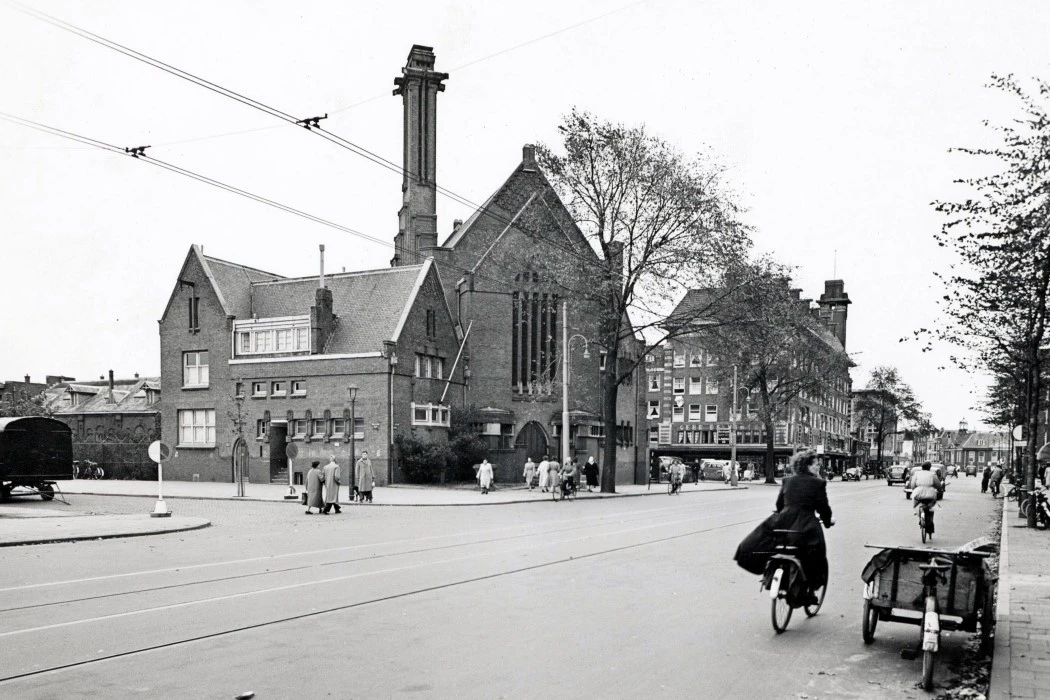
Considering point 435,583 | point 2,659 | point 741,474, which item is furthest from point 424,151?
point 2,659

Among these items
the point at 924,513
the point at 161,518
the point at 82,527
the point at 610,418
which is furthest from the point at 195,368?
the point at 924,513

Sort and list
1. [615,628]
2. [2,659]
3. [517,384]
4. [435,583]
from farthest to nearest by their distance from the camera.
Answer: [517,384] → [435,583] → [615,628] → [2,659]

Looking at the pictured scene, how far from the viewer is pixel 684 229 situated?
1398 inches

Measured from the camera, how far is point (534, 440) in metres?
48.7

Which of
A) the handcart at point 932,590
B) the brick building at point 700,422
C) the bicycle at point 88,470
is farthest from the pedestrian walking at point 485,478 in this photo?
the brick building at point 700,422

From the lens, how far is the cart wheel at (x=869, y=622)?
7.43 meters

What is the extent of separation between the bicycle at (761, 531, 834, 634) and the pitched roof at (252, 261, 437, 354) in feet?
115

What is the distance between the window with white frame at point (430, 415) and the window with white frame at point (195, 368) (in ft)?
40.5

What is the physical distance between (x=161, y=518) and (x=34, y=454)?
323 inches

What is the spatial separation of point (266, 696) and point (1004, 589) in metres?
8.69

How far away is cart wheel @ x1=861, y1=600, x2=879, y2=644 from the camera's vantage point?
24.4 ft

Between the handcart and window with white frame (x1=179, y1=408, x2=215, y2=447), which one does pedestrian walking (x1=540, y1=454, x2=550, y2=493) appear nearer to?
window with white frame (x1=179, y1=408, x2=215, y2=447)

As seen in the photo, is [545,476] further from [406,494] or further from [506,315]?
[506,315]

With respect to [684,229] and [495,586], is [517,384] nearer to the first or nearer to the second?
[684,229]
